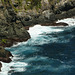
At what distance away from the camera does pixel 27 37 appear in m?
58.0

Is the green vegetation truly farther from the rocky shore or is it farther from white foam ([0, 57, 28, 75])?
white foam ([0, 57, 28, 75])

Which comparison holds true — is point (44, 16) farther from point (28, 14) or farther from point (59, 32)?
point (59, 32)

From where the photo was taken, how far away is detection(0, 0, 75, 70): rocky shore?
5656 cm

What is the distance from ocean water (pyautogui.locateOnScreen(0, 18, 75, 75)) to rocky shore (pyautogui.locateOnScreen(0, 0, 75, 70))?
405cm

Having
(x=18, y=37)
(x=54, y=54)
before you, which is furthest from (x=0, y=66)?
→ (x=18, y=37)

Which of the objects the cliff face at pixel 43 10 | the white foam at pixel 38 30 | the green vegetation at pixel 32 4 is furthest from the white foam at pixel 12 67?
the green vegetation at pixel 32 4

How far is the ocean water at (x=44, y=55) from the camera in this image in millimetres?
35406

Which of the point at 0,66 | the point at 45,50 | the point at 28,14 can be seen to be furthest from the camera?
the point at 28,14

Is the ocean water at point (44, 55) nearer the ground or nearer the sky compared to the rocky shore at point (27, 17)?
nearer the ground

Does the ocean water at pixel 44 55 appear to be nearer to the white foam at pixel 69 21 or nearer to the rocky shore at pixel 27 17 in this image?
the rocky shore at pixel 27 17

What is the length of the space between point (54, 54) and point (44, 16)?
4200 centimetres

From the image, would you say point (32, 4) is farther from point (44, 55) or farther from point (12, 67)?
point (12, 67)

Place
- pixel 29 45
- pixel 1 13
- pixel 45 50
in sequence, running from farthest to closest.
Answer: pixel 1 13 < pixel 29 45 < pixel 45 50

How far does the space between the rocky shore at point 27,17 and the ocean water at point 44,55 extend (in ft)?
13.3
